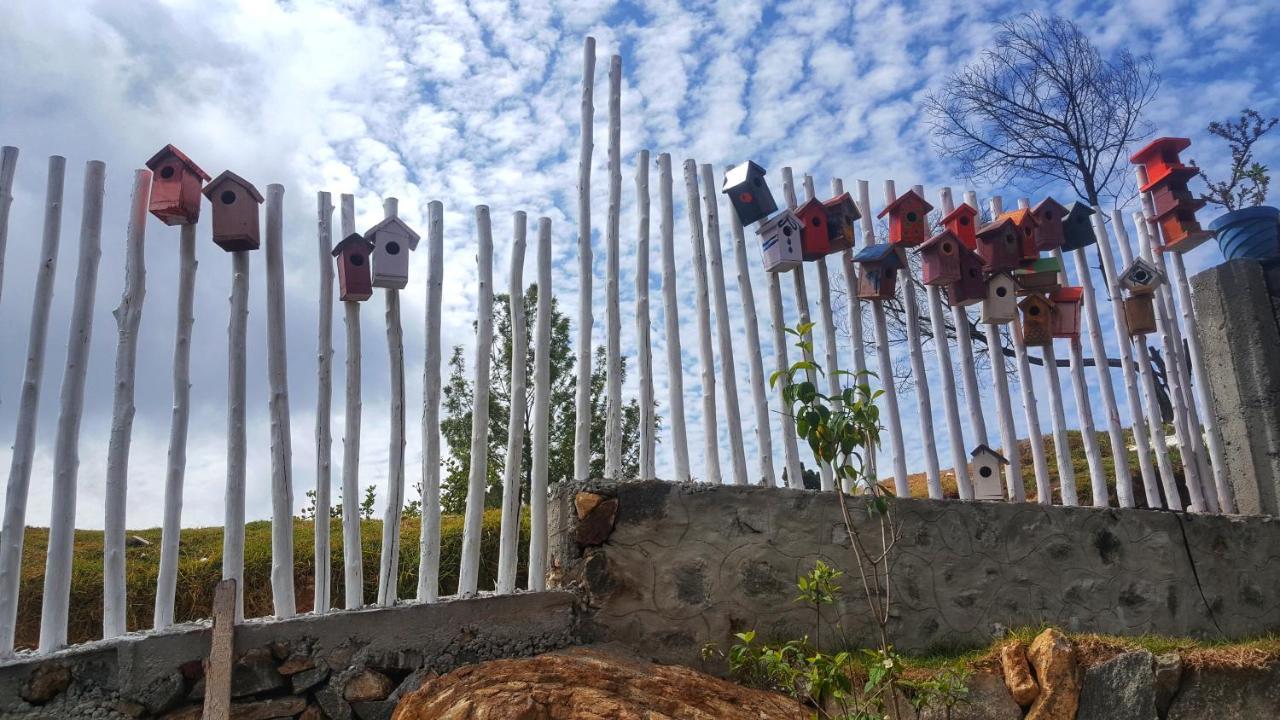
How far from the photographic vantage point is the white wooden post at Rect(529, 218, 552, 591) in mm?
5051

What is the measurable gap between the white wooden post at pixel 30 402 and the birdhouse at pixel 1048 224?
6403 millimetres

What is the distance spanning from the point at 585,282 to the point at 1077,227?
4.32 m

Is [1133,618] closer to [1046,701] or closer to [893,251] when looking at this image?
[1046,701]

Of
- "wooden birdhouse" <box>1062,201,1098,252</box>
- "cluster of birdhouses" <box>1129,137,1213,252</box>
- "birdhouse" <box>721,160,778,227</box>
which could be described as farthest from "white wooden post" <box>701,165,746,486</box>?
"cluster of birdhouses" <box>1129,137,1213,252</box>

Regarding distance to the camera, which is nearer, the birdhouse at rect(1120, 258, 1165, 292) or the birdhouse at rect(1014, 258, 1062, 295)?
the birdhouse at rect(1014, 258, 1062, 295)

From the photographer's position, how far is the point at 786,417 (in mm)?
5957

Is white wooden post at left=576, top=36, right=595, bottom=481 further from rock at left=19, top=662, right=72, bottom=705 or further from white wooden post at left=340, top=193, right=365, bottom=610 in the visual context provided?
rock at left=19, top=662, right=72, bottom=705

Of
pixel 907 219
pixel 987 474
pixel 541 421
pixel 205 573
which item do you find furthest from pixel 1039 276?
pixel 205 573

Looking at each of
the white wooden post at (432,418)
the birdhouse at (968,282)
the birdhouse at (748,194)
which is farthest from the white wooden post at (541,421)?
the birdhouse at (968,282)

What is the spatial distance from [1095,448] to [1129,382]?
0.77m

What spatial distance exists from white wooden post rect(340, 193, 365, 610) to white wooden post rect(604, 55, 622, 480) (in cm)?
138

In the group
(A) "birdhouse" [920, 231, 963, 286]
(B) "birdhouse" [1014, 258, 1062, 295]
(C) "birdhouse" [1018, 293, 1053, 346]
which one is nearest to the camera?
(A) "birdhouse" [920, 231, 963, 286]

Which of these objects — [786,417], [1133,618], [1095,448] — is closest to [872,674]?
[786,417]

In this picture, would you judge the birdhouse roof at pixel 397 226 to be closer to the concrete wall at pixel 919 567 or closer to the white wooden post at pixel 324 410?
the white wooden post at pixel 324 410
